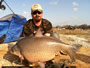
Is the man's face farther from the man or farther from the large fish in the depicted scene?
the large fish

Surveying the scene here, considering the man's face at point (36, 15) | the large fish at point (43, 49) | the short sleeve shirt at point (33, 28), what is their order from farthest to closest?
the short sleeve shirt at point (33, 28) → the man's face at point (36, 15) → the large fish at point (43, 49)

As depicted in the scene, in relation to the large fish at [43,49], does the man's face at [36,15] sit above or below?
above

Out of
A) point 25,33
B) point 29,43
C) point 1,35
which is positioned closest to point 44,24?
point 25,33

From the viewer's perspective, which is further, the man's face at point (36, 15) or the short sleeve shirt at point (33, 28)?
the short sleeve shirt at point (33, 28)

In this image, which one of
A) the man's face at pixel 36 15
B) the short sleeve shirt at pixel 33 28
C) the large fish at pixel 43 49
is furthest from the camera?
the short sleeve shirt at pixel 33 28

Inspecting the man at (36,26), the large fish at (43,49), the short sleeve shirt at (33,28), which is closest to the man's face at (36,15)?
the man at (36,26)

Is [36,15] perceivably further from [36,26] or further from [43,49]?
[43,49]

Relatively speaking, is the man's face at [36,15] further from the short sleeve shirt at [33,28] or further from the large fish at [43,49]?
the large fish at [43,49]

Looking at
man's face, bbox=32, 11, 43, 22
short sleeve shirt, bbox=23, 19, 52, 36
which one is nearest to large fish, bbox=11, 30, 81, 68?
man's face, bbox=32, 11, 43, 22

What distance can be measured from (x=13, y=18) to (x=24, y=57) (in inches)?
213

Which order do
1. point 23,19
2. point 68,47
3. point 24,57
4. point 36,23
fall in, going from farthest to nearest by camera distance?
point 23,19
point 36,23
point 24,57
point 68,47

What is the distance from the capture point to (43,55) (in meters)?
2.93

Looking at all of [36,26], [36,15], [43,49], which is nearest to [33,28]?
[36,26]

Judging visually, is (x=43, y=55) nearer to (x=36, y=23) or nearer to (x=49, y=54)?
(x=49, y=54)
